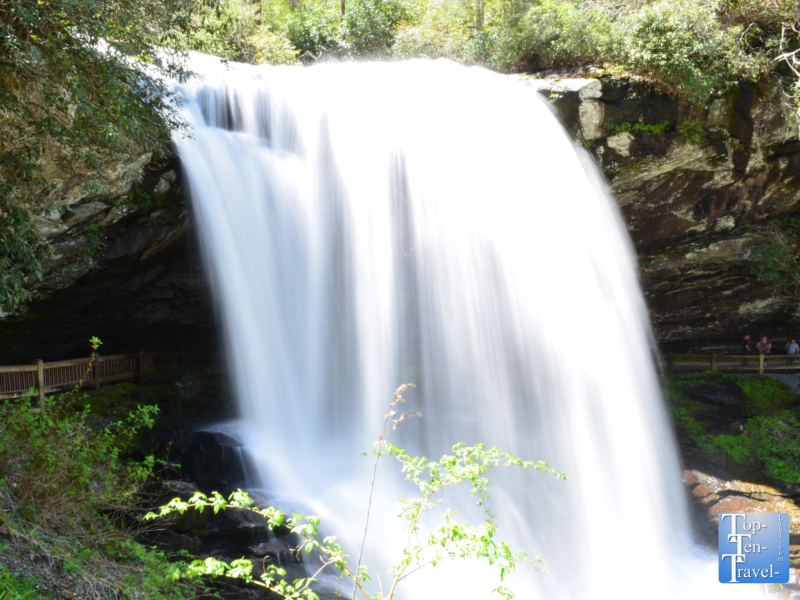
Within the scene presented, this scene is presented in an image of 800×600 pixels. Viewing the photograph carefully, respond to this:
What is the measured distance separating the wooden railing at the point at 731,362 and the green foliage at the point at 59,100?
1543cm

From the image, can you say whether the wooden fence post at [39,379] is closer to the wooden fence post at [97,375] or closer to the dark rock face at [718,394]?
the wooden fence post at [97,375]

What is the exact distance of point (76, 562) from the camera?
4730 mm

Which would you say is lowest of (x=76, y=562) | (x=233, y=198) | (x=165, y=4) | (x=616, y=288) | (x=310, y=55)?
(x=76, y=562)

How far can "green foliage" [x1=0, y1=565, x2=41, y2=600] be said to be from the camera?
3.86 metres

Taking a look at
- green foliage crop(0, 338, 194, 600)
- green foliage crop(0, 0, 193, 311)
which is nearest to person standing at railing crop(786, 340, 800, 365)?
green foliage crop(0, 338, 194, 600)

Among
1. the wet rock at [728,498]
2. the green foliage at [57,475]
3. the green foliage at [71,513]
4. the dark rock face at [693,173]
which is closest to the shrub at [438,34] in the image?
the dark rock face at [693,173]

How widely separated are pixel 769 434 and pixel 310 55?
20.4 meters

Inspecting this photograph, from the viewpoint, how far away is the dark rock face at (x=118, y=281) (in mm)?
9172

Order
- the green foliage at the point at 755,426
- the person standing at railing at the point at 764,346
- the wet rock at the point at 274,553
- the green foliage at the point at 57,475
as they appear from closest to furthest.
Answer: the green foliage at the point at 57,475
the wet rock at the point at 274,553
the green foliage at the point at 755,426
the person standing at railing at the point at 764,346

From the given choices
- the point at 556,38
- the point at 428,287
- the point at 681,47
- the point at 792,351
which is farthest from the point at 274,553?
the point at 792,351

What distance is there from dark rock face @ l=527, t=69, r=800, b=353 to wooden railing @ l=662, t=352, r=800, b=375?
1.72 metres

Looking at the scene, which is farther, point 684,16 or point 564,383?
point 684,16

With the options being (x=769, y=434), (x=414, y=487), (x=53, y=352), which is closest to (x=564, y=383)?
(x=414, y=487)

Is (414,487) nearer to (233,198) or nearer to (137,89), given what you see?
(233,198)
